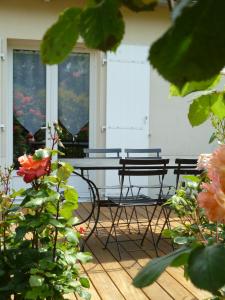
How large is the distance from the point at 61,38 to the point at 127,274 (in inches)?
116

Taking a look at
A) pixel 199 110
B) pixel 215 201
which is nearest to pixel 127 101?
pixel 199 110

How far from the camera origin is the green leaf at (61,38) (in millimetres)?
348

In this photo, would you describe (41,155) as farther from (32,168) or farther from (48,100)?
(48,100)

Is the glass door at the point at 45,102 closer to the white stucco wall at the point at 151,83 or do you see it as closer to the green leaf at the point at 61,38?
the white stucco wall at the point at 151,83

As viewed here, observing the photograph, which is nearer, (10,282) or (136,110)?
(10,282)

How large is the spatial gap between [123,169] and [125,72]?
10.6 ft

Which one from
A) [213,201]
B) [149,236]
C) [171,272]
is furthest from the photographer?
[149,236]

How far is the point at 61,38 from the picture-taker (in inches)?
13.8

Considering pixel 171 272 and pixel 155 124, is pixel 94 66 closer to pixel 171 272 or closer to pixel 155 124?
pixel 155 124

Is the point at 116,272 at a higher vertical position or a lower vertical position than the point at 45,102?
lower

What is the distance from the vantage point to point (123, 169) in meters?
3.59

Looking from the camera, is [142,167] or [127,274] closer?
[127,274]

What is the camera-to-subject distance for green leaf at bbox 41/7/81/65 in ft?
1.14

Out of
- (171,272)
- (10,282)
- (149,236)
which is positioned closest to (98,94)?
(149,236)
